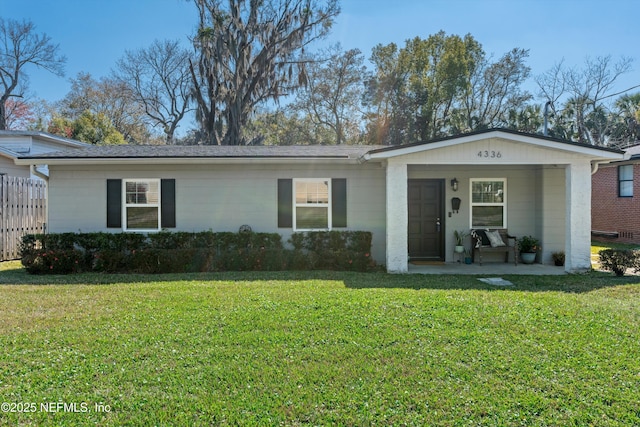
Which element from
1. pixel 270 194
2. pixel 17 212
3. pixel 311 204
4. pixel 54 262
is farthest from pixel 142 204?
pixel 17 212

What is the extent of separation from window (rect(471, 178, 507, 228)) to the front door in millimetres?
831

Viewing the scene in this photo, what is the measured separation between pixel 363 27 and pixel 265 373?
1928 cm

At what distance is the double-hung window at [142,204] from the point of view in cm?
975

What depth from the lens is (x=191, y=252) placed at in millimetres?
8805

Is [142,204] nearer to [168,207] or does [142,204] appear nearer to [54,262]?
[168,207]

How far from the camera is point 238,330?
4570 millimetres

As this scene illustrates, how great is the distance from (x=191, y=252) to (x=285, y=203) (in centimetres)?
239

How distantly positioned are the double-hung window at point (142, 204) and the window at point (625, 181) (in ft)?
52.3

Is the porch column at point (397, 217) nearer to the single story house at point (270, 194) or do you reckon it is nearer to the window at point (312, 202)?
the single story house at point (270, 194)

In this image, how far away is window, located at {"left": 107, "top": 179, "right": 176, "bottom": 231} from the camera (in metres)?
9.70

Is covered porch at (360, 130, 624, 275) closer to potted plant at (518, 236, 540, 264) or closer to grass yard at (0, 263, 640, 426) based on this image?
potted plant at (518, 236, 540, 264)

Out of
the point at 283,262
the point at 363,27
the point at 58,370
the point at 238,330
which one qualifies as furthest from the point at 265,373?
the point at 363,27

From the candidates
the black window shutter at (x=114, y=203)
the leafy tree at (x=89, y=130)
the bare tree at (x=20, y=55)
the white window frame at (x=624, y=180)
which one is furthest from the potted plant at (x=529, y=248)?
the bare tree at (x=20, y=55)

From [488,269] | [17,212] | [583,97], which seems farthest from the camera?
[583,97]
